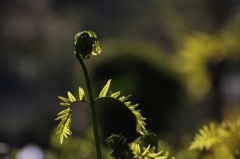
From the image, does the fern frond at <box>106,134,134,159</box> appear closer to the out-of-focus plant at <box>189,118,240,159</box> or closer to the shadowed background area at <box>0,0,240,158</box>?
the out-of-focus plant at <box>189,118,240,159</box>

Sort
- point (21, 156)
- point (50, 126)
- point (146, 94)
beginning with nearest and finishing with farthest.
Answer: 1. point (21, 156)
2. point (146, 94)
3. point (50, 126)

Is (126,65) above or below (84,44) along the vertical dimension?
above

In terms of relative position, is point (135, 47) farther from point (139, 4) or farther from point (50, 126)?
point (139, 4)

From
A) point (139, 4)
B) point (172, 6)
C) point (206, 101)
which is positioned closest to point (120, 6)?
point (139, 4)

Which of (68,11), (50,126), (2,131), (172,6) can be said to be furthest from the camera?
(68,11)

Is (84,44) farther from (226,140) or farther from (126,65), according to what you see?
(126,65)

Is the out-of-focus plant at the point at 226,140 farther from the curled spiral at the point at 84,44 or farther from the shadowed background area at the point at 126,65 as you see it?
the shadowed background area at the point at 126,65

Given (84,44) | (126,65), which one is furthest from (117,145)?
(126,65)

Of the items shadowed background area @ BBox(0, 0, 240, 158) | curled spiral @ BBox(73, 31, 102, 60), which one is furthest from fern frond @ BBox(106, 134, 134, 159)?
shadowed background area @ BBox(0, 0, 240, 158)
